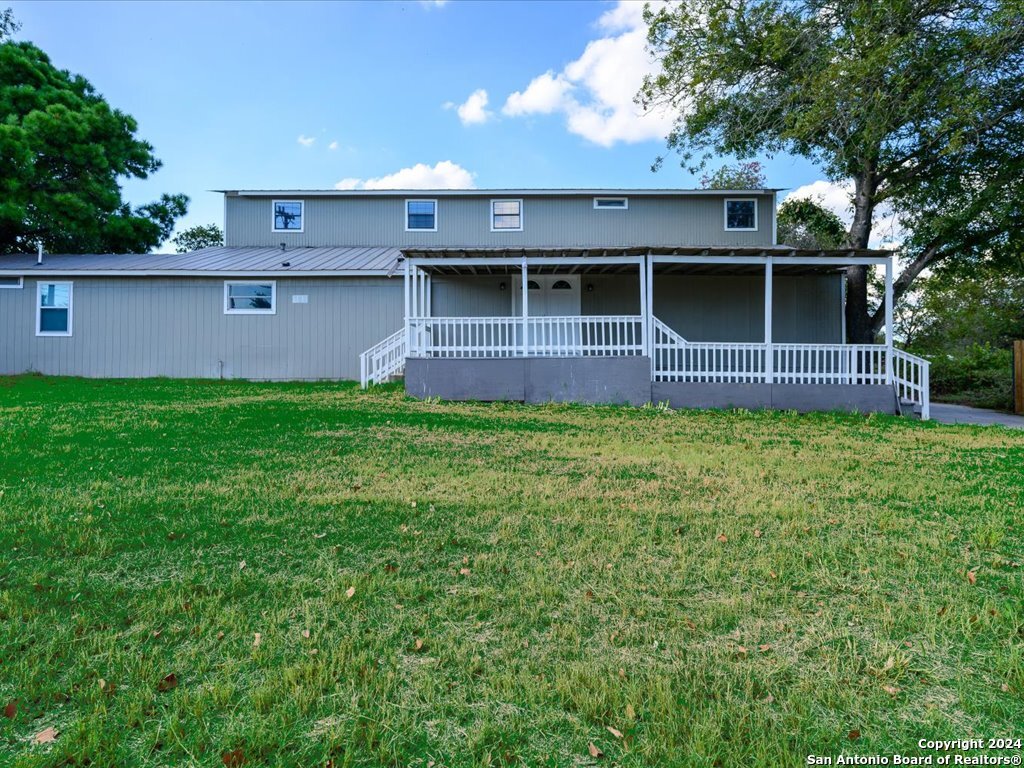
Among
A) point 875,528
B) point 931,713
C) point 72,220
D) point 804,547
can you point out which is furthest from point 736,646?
point 72,220

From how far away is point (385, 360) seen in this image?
14539 millimetres

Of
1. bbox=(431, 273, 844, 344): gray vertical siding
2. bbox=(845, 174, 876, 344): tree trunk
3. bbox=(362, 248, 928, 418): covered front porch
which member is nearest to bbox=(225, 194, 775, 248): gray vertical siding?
bbox=(845, 174, 876, 344): tree trunk

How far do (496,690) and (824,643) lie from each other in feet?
4.59

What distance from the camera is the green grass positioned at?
195 cm

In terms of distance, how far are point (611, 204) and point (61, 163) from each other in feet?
64.4

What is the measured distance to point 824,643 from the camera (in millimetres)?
2498

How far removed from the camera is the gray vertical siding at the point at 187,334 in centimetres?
1539

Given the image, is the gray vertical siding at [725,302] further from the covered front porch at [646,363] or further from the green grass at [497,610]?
the green grass at [497,610]

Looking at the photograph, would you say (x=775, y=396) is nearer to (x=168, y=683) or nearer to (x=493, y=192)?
(x=493, y=192)

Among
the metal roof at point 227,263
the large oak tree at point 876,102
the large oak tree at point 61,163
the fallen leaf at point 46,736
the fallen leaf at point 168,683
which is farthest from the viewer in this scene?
the large oak tree at point 61,163

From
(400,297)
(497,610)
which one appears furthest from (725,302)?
(497,610)

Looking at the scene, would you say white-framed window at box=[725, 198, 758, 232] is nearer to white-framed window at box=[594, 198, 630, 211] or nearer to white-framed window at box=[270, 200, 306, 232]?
white-framed window at box=[594, 198, 630, 211]

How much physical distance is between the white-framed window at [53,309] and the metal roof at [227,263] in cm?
50

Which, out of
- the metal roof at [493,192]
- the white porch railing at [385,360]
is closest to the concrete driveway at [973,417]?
the metal roof at [493,192]
